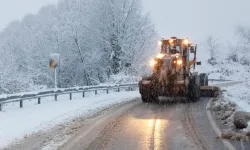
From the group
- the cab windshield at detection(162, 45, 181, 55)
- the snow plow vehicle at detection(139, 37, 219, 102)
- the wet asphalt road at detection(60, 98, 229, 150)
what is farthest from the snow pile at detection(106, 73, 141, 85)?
the wet asphalt road at detection(60, 98, 229, 150)

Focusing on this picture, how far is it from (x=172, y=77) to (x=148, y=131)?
872 cm

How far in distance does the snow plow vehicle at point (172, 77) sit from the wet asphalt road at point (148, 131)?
287 centimetres

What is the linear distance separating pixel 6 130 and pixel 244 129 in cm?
714

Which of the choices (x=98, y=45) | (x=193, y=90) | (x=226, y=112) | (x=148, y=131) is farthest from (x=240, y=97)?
(x=98, y=45)

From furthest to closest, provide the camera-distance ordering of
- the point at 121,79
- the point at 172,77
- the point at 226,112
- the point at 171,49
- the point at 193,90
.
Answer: the point at 121,79 < the point at 171,49 < the point at 193,90 < the point at 172,77 < the point at 226,112

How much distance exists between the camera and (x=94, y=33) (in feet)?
126

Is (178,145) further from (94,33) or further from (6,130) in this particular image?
(94,33)

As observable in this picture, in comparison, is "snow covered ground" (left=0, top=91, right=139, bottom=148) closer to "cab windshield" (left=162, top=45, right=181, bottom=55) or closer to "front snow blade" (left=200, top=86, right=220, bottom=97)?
"cab windshield" (left=162, top=45, right=181, bottom=55)

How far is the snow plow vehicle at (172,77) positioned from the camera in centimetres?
2050

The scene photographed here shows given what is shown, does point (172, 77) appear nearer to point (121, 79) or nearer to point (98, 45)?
point (121, 79)

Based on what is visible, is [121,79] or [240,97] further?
[121,79]

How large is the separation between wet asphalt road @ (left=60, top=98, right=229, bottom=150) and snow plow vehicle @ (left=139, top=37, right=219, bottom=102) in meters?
2.87

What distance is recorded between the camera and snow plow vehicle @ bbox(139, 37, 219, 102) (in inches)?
807

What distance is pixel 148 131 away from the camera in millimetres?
12148
